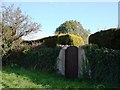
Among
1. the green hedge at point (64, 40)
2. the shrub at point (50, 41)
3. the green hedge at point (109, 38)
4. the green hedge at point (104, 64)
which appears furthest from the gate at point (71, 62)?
the shrub at point (50, 41)

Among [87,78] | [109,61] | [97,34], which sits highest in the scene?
[97,34]

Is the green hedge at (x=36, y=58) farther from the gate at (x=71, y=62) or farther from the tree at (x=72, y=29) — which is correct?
the tree at (x=72, y=29)

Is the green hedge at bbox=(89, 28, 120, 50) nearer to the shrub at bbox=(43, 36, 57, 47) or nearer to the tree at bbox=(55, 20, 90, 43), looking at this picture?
the shrub at bbox=(43, 36, 57, 47)

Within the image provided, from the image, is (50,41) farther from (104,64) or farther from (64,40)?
(104,64)

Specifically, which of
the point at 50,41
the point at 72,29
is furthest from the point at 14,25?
the point at 72,29

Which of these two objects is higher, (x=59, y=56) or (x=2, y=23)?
(x=2, y=23)

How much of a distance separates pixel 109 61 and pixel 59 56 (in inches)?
188

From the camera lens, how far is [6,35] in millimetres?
20984

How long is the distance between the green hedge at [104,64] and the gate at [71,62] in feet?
5.77

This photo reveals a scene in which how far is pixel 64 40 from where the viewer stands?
60.3 ft

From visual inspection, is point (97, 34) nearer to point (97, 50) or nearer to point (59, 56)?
point (97, 50)

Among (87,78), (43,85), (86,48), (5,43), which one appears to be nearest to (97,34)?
(86,48)

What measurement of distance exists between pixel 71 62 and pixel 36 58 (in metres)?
3.56

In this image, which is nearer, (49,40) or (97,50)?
(97,50)
